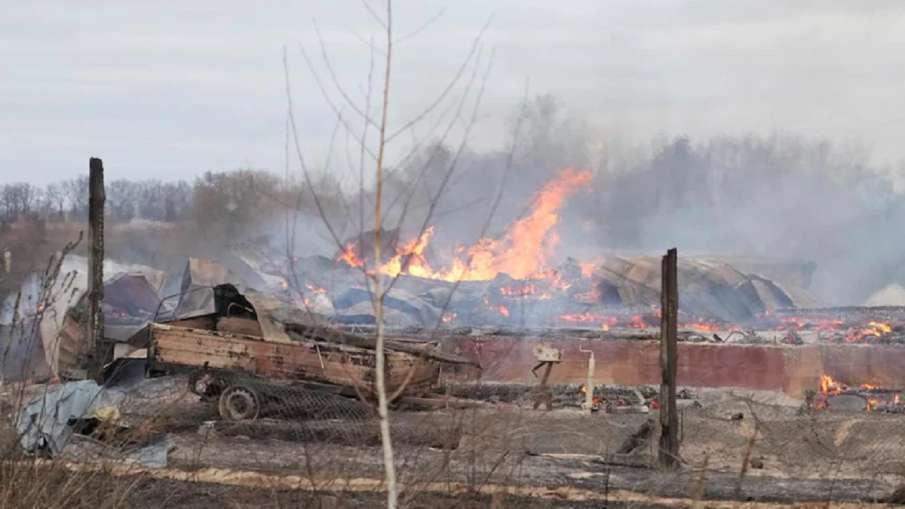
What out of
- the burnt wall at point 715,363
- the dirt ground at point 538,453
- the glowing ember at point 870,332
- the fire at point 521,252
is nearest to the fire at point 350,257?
the dirt ground at point 538,453

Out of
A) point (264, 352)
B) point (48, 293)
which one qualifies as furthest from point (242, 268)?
point (48, 293)

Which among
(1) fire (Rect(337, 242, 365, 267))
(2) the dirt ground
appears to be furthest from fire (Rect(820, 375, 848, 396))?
(1) fire (Rect(337, 242, 365, 267))

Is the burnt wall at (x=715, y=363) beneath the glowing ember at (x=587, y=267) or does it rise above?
beneath

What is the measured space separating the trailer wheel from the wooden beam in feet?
6.62

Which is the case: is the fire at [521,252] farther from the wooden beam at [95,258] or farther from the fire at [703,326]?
the wooden beam at [95,258]

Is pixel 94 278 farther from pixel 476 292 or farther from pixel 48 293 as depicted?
pixel 476 292

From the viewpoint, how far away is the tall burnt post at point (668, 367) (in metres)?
10.4

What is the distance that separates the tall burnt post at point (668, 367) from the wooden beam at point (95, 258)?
24.8ft

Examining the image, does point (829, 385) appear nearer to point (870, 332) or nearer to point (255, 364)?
point (870, 332)

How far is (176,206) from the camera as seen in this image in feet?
228

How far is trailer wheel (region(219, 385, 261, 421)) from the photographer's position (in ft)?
46.1

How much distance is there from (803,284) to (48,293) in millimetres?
35379

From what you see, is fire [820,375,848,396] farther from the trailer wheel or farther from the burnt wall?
the trailer wheel

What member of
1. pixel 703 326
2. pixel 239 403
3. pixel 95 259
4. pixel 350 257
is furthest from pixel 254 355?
pixel 703 326
